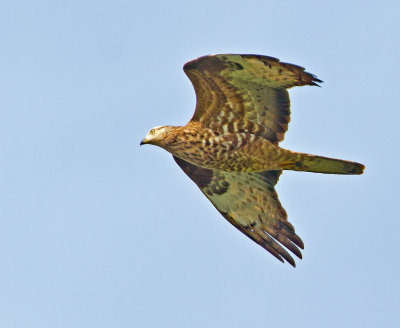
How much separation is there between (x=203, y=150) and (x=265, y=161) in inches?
43.3

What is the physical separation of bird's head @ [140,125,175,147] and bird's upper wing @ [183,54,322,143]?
526 millimetres

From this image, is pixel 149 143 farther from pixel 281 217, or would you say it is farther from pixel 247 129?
pixel 281 217

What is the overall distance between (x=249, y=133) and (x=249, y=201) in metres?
1.70

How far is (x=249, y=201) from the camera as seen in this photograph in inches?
729

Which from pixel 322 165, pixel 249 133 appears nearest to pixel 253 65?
pixel 249 133

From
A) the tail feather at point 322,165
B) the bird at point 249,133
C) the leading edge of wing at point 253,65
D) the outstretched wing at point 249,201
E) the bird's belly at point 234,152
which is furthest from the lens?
the outstretched wing at point 249,201

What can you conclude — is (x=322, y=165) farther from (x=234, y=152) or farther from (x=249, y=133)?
(x=234, y=152)

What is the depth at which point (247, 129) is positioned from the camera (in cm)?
1734

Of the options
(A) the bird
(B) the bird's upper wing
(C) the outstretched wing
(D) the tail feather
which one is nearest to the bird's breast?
(A) the bird

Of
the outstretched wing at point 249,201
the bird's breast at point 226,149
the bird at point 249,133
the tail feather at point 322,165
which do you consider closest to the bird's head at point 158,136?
the bird at point 249,133

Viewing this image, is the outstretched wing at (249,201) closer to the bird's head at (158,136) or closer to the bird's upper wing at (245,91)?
the bird's head at (158,136)

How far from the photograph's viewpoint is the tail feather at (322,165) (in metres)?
16.8

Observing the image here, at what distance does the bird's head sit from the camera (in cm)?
1723

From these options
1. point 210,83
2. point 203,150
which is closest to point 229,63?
point 210,83
